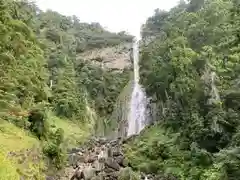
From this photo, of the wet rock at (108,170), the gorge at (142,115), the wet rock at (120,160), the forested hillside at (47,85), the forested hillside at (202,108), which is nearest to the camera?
the forested hillside at (202,108)

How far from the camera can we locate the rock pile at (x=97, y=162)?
69.4ft

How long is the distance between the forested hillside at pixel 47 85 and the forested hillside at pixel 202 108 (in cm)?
633

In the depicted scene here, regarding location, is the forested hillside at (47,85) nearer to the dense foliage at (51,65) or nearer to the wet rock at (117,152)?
the dense foliage at (51,65)

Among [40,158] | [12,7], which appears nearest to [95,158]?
[40,158]

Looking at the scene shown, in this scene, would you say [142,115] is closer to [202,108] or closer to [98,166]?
[98,166]

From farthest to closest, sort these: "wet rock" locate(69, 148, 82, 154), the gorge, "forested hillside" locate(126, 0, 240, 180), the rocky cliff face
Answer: the rocky cliff face
"wet rock" locate(69, 148, 82, 154)
the gorge
"forested hillside" locate(126, 0, 240, 180)

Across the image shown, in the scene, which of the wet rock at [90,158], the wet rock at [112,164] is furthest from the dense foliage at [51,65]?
the wet rock at [112,164]

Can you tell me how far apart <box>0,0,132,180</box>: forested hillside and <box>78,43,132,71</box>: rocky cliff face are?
1512 millimetres

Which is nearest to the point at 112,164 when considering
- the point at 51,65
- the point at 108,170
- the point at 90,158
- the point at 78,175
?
the point at 108,170

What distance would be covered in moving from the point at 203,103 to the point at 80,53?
4335 centimetres

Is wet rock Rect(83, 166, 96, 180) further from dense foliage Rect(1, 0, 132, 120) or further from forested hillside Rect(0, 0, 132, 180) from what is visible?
dense foliage Rect(1, 0, 132, 120)

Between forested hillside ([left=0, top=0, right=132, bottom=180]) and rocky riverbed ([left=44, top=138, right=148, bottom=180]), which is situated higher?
forested hillside ([left=0, top=0, right=132, bottom=180])

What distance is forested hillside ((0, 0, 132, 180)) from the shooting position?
70.2 feet

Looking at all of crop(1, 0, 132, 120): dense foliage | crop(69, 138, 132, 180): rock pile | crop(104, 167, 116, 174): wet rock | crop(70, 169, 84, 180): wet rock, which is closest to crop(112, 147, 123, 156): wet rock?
crop(69, 138, 132, 180): rock pile
